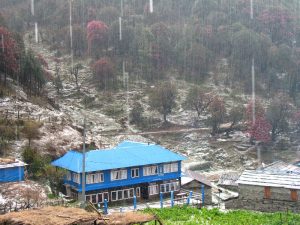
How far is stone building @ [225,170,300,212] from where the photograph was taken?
957 inches

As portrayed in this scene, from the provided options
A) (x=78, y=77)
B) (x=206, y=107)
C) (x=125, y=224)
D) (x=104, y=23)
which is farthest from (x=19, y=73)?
(x=125, y=224)

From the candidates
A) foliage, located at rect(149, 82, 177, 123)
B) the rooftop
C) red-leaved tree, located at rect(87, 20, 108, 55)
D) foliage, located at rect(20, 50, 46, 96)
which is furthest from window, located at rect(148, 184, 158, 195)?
red-leaved tree, located at rect(87, 20, 108, 55)

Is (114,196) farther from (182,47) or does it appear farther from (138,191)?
(182,47)

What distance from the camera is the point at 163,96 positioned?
52.7m

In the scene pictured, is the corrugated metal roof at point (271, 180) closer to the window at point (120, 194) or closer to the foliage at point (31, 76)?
the window at point (120, 194)

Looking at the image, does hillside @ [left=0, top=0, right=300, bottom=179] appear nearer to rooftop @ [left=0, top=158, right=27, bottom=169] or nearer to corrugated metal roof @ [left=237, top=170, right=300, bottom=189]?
rooftop @ [left=0, top=158, right=27, bottom=169]

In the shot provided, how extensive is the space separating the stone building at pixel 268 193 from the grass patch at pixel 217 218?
286 centimetres

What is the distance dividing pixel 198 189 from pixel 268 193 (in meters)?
6.49

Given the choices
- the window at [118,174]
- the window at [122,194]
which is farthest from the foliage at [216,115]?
the window at [118,174]

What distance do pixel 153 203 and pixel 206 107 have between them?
27358 mm

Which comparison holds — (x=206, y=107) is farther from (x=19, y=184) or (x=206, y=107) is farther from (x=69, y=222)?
(x=69, y=222)

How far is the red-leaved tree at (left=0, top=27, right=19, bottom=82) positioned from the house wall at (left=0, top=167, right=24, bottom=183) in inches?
Answer: 730

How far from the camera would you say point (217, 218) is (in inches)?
813

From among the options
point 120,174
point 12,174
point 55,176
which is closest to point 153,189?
point 120,174
